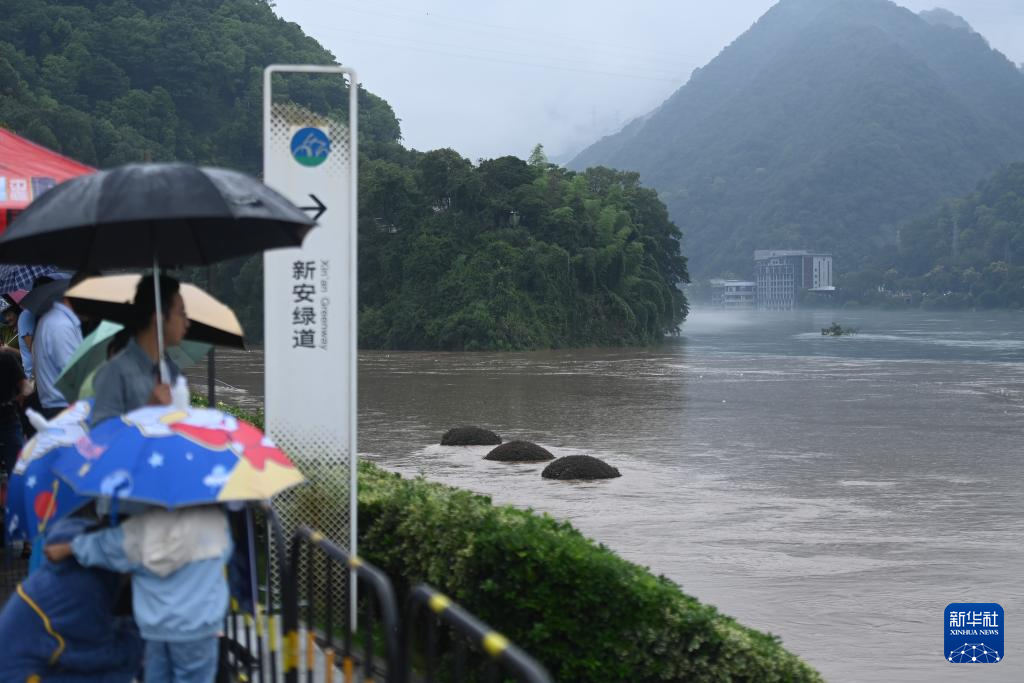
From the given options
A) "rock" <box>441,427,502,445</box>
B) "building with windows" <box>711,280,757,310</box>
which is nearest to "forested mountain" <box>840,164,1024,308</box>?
"building with windows" <box>711,280,757,310</box>

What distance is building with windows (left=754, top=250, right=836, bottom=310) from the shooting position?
550ft

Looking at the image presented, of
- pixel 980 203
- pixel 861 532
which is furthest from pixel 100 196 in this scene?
pixel 980 203

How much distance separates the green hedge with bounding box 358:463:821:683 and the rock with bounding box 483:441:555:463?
15.8 m

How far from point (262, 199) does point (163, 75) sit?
304 feet

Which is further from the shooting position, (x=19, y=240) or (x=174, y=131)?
(x=174, y=131)

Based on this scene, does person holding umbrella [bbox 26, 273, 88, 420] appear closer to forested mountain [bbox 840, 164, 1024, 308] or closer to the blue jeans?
the blue jeans

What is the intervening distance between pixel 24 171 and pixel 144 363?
4.65 m

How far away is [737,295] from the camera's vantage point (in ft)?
589

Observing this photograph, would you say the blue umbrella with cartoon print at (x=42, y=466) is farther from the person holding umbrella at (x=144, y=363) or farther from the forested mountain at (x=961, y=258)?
the forested mountain at (x=961, y=258)

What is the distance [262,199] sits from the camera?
424 centimetres

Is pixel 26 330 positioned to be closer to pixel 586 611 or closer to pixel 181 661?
pixel 586 611

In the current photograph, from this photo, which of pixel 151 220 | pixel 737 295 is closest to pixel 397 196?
pixel 151 220

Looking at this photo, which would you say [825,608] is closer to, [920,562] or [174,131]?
[920,562]

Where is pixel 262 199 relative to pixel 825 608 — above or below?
above
